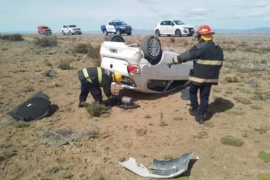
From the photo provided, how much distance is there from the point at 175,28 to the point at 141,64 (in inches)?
857

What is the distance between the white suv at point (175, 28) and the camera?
2753cm

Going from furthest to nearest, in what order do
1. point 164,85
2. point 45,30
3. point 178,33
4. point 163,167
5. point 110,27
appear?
point 45,30 → point 110,27 → point 178,33 → point 164,85 → point 163,167

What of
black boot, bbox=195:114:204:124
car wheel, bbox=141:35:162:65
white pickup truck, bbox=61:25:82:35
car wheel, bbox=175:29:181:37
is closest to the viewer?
black boot, bbox=195:114:204:124

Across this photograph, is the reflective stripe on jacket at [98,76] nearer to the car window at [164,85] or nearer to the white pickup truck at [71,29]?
the car window at [164,85]

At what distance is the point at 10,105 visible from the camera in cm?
757

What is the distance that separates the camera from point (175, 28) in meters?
27.7

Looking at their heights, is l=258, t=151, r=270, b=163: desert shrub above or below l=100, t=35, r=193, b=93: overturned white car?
below

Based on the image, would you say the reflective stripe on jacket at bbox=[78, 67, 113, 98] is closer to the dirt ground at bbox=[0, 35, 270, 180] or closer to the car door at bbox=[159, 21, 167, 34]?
the dirt ground at bbox=[0, 35, 270, 180]

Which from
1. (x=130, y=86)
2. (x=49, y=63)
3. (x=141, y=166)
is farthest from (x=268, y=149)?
(x=49, y=63)

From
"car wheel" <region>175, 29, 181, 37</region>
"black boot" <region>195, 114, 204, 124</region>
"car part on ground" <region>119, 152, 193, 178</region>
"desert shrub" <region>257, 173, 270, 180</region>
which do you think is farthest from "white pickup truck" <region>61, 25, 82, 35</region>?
"desert shrub" <region>257, 173, 270, 180</region>

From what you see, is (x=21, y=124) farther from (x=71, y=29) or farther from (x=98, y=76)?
(x=71, y=29)

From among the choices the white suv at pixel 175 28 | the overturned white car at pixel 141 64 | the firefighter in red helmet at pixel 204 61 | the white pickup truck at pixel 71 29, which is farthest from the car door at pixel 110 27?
the firefighter in red helmet at pixel 204 61

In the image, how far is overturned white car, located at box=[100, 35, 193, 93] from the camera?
6805 mm

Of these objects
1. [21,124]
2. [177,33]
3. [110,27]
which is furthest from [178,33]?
[21,124]
